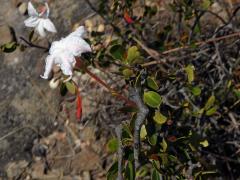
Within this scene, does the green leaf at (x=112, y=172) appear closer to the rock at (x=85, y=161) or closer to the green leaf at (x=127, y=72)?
the green leaf at (x=127, y=72)

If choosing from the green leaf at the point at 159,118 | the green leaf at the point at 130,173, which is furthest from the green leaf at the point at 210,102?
the green leaf at the point at 130,173

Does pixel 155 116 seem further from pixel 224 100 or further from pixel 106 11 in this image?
pixel 106 11

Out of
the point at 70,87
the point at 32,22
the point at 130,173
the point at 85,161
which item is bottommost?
the point at 130,173

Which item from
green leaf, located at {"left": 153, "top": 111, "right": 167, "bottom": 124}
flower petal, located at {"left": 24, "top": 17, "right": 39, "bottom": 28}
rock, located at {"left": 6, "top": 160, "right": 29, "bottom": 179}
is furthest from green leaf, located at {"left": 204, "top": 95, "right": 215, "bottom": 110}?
rock, located at {"left": 6, "top": 160, "right": 29, "bottom": 179}

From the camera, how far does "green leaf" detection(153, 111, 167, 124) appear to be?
1.33m

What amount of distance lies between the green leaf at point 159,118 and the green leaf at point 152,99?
0.06 m

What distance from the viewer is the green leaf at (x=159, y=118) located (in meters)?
1.33

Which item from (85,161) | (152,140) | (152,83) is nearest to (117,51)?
(152,83)

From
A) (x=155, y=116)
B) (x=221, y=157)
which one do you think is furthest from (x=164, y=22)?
(x=155, y=116)

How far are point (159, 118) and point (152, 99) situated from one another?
0.24 ft

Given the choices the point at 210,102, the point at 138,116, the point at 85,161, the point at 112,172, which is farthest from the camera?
the point at 85,161

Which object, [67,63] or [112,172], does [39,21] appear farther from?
[112,172]

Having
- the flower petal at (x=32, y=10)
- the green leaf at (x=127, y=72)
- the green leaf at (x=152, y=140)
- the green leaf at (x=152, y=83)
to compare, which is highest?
the flower petal at (x=32, y=10)

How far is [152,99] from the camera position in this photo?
1288 millimetres
